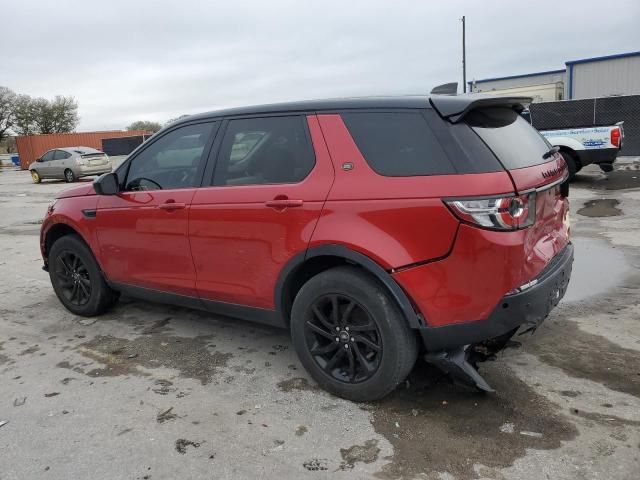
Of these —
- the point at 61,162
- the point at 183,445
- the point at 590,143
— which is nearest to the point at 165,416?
the point at 183,445

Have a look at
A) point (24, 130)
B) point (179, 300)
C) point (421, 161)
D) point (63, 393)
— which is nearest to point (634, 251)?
point (421, 161)

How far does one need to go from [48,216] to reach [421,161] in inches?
149

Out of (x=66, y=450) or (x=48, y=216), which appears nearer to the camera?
(x=66, y=450)

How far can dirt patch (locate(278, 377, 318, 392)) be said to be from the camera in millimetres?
3414

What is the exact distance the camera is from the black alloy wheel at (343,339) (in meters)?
3.04

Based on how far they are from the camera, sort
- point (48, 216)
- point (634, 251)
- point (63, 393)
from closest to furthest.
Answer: point (63, 393), point (48, 216), point (634, 251)

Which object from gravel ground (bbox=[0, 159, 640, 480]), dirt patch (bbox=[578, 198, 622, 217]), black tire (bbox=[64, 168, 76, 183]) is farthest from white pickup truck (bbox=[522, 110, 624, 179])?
A: black tire (bbox=[64, 168, 76, 183])

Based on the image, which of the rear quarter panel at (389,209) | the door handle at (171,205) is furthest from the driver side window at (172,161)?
the rear quarter panel at (389,209)

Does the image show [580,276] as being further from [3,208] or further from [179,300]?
[3,208]

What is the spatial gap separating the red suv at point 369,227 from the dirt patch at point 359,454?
361mm

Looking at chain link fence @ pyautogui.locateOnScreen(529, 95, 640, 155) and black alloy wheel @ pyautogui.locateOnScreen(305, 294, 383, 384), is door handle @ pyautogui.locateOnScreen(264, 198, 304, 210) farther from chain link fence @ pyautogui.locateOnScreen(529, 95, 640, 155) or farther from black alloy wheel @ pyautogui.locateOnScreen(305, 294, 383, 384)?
chain link fence @ pyautogui.locateOnScreen(529, 95, 640, 155)

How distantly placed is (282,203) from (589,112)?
15.1 meters

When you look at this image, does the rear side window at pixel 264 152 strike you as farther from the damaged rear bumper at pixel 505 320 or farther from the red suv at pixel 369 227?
the damaged rear bumper at pixel 505 320

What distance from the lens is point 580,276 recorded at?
17.8ft
